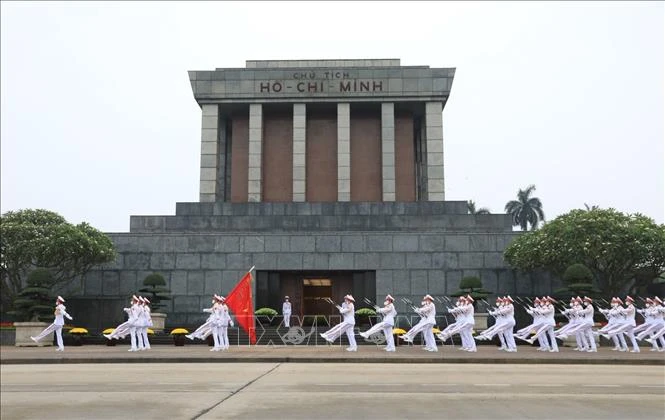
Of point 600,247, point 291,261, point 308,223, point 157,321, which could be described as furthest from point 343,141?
point 600,247

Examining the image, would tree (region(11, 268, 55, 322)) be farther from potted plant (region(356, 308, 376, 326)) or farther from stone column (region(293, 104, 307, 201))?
stone column (region(293, 104, 307, 201))

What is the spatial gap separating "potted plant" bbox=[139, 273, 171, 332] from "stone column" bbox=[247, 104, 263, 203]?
39.2 feet

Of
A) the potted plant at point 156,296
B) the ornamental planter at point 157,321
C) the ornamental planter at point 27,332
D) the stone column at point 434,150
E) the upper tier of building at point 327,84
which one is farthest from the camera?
the upper tier of building at point 327,84

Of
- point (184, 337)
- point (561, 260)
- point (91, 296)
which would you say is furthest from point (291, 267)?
point (561, 260)

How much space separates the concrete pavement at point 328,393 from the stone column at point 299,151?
1030 inches

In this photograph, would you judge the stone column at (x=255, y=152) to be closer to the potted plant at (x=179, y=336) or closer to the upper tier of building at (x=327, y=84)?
the upper tier of building at (x=327, y=84)

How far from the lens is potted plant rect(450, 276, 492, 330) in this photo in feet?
96.6

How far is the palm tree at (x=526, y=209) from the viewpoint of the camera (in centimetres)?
9894

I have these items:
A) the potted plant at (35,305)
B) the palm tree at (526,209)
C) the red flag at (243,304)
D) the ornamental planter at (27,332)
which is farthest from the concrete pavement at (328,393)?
the palm tree at (526,209)

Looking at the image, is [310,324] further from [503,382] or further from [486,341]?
A: [503,382]

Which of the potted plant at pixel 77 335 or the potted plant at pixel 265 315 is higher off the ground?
the potted plant at pixel 265 315

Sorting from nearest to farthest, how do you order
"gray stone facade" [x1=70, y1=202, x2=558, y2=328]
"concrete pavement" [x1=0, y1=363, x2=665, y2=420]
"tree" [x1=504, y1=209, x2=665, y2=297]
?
"concrete pavement" [x1=0, y1=363, x2=665, y2=420]
"tree" [x1=504, y1=209, x2=665, y2=297]
"gray stone facade" [x1=70, y1=202, x2=558, y2=328]

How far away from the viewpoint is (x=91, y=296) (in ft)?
109

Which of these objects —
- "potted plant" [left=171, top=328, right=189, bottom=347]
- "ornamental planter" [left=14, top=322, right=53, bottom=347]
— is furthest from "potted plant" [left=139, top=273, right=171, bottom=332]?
"ornamental planter" [left=14, top=322, right=53, bottom=347]
